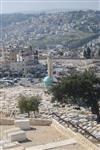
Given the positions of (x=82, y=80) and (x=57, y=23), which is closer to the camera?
(x=82, y=80)

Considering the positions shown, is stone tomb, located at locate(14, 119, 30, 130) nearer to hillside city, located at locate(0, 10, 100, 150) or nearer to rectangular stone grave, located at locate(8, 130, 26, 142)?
hillside city, located at locate(0, 10, 100, 150)

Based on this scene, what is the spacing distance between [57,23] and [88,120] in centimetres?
13549

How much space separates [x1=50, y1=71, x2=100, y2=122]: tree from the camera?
73.8ft

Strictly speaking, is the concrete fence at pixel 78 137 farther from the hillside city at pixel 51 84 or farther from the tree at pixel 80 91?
the tree at pixel 80 91

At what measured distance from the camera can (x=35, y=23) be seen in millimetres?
161500

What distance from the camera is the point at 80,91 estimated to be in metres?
22.5

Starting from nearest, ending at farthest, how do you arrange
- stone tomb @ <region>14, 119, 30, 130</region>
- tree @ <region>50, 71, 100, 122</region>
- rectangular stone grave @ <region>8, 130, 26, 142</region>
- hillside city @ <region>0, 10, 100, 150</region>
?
rectangular stone grave @ <region>8, 130, 26, 142</region> → hillside city @ <region>0, 10, 100, 150</region> → stone tomb @ <region>14, 119, 30, 130</region> → tree @ <region>50, 71, 100, 122</region>

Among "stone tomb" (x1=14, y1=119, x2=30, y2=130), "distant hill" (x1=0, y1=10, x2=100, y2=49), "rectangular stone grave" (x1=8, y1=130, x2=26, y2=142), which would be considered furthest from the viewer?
"distant hill" (x1=0, y1=10, x2=100, y2=49)

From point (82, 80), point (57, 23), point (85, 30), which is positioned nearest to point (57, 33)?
point (85, 30)

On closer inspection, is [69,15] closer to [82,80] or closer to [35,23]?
[35,23]

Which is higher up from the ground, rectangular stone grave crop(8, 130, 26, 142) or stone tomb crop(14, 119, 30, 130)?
rectangular stone grave crop(8, 130, 26, 142)

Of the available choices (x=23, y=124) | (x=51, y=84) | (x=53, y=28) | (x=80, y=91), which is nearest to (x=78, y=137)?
(x=23, y=124)

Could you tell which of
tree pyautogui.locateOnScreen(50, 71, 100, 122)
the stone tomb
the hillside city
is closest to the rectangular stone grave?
the hillside city

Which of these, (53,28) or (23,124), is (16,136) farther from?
(53,28)
